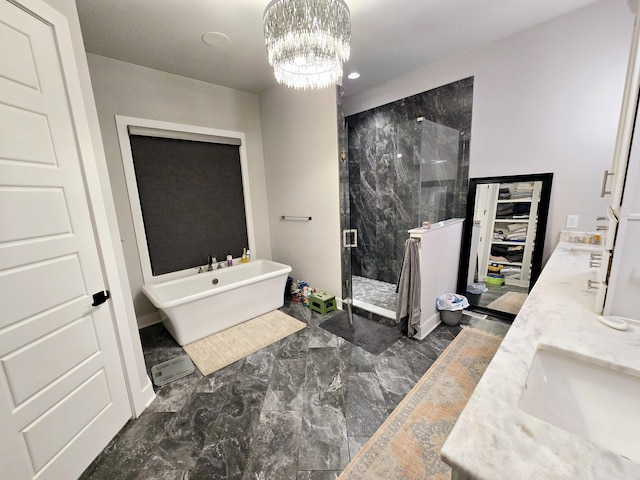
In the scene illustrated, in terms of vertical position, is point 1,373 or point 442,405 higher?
point 1,373

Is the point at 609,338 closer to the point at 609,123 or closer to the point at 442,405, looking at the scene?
the point at 442,405

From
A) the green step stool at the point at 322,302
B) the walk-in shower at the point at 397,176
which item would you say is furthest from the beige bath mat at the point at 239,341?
the walk-in shower at the point at 397,176

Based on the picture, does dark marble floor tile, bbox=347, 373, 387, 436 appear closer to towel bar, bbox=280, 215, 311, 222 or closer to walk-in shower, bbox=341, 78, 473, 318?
walk-in shower, bbox=341, 78, 473, 318

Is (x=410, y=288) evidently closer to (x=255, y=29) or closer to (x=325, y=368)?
(x=325, y=368)

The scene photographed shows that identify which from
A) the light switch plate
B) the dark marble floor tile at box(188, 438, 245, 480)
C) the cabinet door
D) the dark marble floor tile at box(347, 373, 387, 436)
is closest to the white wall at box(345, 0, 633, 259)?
the light switch plate

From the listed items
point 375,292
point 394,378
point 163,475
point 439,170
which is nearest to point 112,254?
point 163,475

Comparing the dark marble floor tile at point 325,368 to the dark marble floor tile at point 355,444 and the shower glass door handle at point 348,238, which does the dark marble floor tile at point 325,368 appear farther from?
the shower glass door handle at point 348,238

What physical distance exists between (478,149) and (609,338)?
235 cm

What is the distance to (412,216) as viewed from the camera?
3568mm

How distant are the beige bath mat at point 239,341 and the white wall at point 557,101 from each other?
2667 millimetres

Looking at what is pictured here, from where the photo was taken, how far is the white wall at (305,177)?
293cm

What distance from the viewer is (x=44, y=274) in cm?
125

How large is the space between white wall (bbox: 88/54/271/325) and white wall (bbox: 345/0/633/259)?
2.57 metres

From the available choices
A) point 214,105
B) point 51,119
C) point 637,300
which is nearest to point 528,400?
point 637,300
